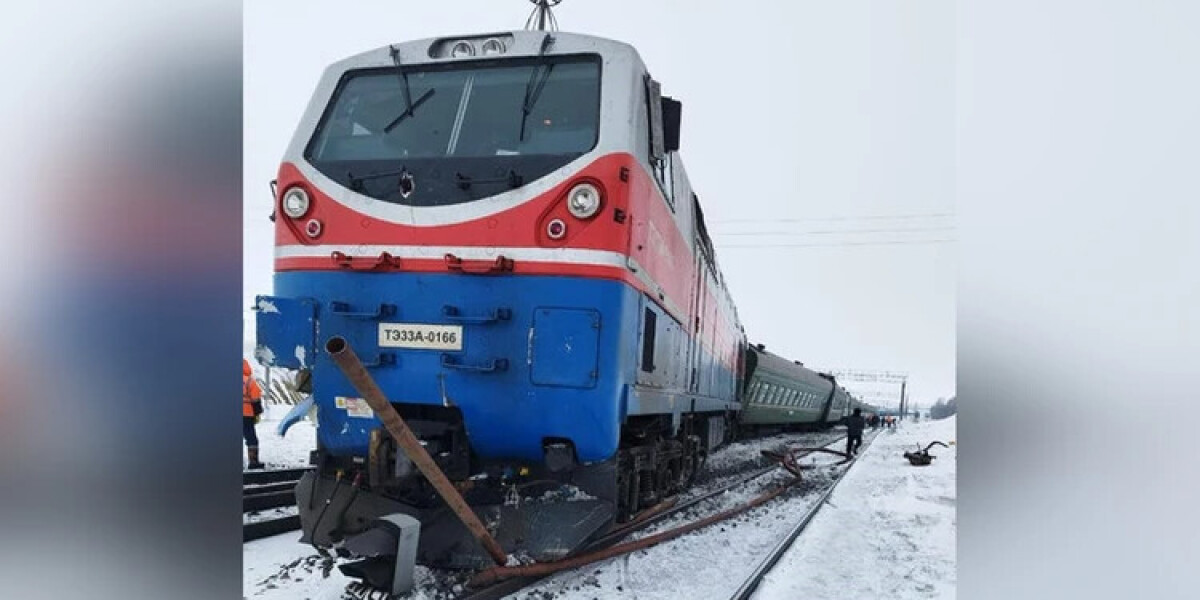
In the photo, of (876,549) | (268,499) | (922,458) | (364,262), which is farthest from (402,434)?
(922,458)

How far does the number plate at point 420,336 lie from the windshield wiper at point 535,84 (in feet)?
3.96

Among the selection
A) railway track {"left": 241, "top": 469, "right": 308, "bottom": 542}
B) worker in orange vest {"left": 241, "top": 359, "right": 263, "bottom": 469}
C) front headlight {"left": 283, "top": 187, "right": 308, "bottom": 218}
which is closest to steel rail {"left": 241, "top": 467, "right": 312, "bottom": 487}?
railway track {"left": 241, "top": 469, "right": 308, "bottom": 542}

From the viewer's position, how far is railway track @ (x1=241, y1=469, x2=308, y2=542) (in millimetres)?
4922

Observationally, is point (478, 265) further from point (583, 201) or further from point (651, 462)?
point (651, 462)

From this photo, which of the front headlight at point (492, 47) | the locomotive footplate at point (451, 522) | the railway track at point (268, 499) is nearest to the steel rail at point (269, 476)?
the railway track at point (268, 499)

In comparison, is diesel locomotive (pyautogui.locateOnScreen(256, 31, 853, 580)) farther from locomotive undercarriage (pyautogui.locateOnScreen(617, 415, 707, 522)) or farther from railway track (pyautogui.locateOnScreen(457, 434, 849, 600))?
locomotive undercarriage (pyautogui.locateOnScreen(617, 415, 707, 522))

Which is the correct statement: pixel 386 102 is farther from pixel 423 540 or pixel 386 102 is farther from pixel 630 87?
pixel 423 540

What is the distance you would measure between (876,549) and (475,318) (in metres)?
4.13

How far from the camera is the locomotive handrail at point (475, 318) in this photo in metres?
3.60

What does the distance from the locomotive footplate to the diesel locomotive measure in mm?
11

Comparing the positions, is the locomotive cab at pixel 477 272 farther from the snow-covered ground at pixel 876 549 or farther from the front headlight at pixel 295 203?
the snow-covered ground at pixel 876 549

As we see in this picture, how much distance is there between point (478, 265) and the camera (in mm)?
3641

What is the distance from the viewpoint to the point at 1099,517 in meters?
1.41

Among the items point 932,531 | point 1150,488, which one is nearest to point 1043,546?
→ point 1150,488
